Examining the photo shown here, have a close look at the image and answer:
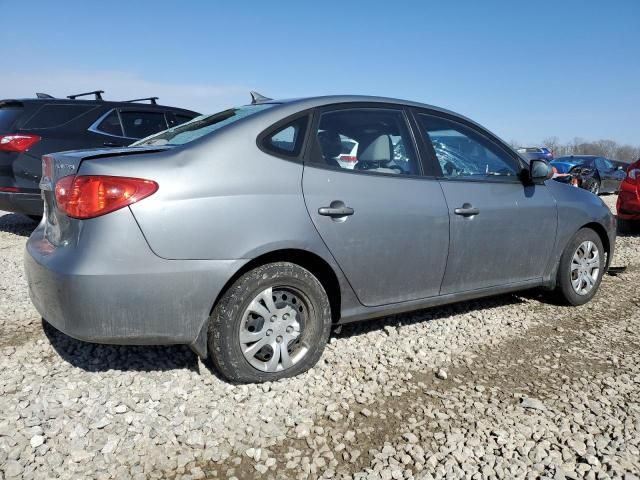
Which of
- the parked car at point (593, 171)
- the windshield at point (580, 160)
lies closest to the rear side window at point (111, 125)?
the parked car at point (593, 171)

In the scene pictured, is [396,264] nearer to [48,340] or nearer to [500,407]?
[500,407]

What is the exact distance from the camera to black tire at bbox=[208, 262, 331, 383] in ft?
9.06

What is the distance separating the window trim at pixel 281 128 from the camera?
290 centimetres

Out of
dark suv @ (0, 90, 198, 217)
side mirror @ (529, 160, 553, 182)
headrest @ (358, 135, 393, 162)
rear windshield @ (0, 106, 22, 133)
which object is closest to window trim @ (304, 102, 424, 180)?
headrest @ (358, 135, 393, 162)

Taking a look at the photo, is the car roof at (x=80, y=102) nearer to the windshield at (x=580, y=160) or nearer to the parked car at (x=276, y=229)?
the parked car at (x=276, y=229)

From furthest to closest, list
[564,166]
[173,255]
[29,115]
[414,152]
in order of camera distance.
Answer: [564,166] → [29,115] → [414,152] → [173,255]

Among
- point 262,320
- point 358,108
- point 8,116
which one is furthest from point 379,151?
point 8,116

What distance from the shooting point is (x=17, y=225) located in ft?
26.2

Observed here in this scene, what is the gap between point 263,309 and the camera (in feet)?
9.44

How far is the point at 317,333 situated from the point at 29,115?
5.19 m

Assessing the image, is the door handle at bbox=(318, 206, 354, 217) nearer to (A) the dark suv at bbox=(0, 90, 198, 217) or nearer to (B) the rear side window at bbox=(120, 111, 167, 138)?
(A) the dark suv at bbox=(0, 90, 198, 217)

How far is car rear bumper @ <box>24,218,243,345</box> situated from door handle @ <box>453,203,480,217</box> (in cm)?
165

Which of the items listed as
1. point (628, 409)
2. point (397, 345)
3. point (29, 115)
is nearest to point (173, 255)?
point (397, 345)

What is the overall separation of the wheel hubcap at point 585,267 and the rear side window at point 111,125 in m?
5.66
